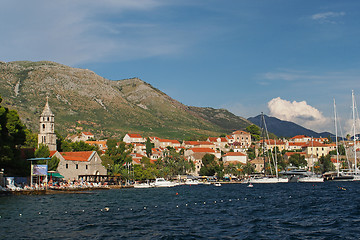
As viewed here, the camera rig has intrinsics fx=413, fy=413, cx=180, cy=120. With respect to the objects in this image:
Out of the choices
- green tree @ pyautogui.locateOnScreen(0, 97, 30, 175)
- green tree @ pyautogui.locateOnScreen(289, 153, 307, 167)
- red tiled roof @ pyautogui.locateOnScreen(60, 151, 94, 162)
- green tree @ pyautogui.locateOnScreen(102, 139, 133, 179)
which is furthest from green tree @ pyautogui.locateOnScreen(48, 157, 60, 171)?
green tree @ pyautogui.locateOnScreen(289, 153, 307, 167)

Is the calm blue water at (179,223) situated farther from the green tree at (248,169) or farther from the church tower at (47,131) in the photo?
the green tree at (248,169)

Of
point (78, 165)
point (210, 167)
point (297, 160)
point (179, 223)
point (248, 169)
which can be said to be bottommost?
point (179, 223)

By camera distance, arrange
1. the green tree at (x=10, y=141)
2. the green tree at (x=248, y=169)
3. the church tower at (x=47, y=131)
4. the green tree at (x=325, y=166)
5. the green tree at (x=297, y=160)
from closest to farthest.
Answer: the green tree at (x=10, y=141), the church tower at (x=47, y=131), the green tree at (x=248, y=169), the green tree at (x=325, y=166), the green tree at (x=297, y=160)

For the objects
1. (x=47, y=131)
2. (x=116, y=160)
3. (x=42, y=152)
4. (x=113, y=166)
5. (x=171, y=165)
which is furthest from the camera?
(x=171, y=165)

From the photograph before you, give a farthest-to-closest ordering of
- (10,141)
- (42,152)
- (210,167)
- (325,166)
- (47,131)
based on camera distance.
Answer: (325,166) < (210,167) < (47,131) < (42,152) < (10,141)

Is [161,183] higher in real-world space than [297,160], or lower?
lower

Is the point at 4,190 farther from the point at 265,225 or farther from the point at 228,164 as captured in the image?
the point at 228,164

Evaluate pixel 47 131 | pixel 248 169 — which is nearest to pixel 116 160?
pixel 47 131

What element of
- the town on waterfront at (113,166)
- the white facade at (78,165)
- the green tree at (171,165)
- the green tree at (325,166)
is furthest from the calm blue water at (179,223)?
the green tree at (325,166)

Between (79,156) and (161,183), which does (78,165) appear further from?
(161,183)

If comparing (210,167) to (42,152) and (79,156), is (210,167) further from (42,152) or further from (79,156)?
(42,152)

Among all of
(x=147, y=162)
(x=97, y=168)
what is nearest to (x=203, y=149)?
(x=147, y=162)

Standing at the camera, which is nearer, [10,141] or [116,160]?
[10,141]

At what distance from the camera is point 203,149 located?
193 m
